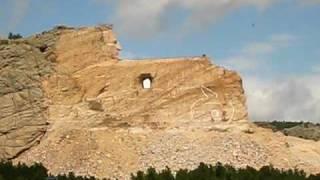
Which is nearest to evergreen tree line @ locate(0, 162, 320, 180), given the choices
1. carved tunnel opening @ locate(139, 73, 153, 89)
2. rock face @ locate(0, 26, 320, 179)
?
rock face @ locate(0, 26, 320, 179)

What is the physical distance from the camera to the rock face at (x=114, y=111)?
117 feet

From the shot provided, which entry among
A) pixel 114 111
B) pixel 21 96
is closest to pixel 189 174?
pixel 114 111

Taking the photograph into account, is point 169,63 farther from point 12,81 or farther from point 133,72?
point 12,81

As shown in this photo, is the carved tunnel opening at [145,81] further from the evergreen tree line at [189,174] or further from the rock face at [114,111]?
the evergreen tree line at [189,174]

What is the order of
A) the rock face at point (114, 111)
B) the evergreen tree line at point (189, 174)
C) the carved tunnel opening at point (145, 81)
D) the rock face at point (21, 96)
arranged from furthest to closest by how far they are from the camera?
the rock face at point (21, 96)
the carved tunnel opening at point (145, 81)
the rock face at point (114, 111)
the evergreen tree line at point (189, 174)

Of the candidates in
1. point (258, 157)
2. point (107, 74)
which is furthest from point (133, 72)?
point (258, 157)

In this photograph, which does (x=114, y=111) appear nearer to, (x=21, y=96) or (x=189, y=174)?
(x=21, y=96)

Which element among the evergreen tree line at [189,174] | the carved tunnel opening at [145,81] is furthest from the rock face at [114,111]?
the evergreen tree line at [189,174]

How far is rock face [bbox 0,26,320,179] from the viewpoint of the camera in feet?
117

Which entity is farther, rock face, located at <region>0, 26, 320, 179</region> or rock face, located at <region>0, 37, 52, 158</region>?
rock face, located at <region>0, 37, 52, 158</region>

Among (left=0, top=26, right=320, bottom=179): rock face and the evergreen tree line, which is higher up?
(left=0, top=26, right=320, bottom=179): rock face

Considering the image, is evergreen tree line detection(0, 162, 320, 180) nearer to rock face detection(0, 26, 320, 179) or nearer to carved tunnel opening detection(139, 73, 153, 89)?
rock face detection(0, 26, 320, 179)

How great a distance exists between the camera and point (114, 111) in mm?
38625

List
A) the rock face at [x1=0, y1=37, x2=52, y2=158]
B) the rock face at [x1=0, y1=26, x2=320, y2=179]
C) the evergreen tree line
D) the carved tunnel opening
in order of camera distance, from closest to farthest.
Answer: the evergreen tree line < the rock face at [x1=0, y1=26, x2=320, y2=179] < the carved tunnel opening < the rock face at [x1=0, y1=37, x2=52, y2=158]
